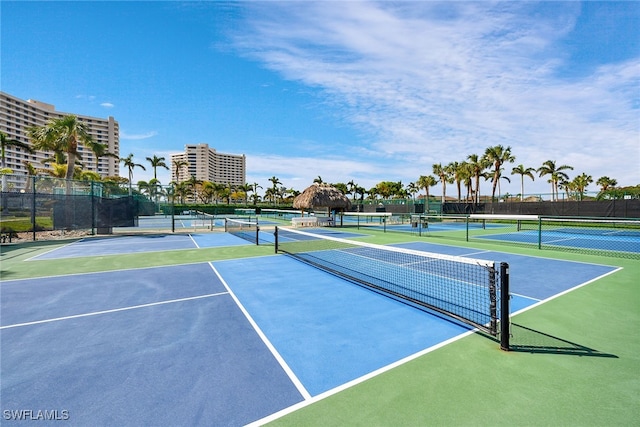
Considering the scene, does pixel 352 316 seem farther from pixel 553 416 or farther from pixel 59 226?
pixel 59 226

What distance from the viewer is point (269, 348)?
177 inches

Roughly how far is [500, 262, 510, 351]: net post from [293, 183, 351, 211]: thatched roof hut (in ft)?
86.5

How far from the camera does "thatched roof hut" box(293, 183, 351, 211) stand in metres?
30.6

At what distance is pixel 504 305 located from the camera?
4.33m

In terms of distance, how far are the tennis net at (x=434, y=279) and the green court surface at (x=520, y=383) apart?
1.98ft

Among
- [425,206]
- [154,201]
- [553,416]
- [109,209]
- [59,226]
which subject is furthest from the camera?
[425,206]

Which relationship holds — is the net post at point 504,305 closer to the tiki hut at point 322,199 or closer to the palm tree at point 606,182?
the tiki hut at point 322,199

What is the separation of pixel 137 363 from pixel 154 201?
24.8 metres

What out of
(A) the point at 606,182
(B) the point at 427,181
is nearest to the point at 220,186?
(B) the point at 427,181

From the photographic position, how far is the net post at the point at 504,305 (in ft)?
14.0

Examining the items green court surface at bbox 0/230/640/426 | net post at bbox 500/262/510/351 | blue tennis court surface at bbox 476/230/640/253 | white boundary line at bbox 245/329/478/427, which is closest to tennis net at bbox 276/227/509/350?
net post at bbox 500/262/510/351

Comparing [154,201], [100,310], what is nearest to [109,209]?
[154,201]

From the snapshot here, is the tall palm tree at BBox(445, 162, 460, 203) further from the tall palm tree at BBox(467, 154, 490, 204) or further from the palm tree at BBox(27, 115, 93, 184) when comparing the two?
the palm tree at BBox(27, 115, 93, 184)

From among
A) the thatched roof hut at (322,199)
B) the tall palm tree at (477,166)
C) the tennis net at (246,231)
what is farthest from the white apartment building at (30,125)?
the tall palm tree at (477,166)
